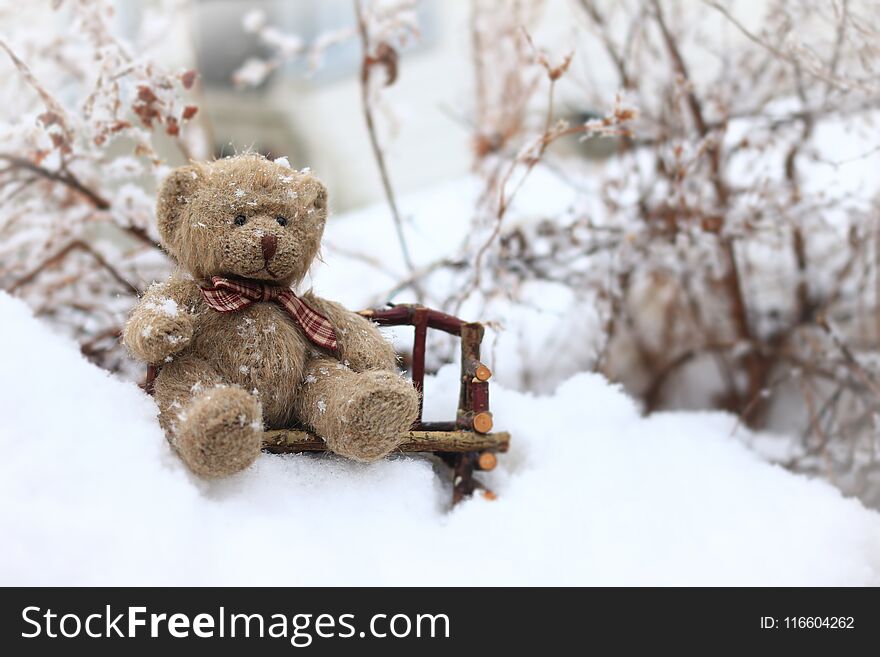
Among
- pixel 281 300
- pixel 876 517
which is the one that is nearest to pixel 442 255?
pixel 281 300

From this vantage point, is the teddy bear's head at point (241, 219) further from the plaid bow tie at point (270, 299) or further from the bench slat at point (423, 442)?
the bench slat at point (423, 442)

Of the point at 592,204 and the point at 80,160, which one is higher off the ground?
the point at 592,204

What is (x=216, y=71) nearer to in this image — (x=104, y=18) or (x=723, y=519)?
(x=104, y=18)

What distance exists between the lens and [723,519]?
83 cm

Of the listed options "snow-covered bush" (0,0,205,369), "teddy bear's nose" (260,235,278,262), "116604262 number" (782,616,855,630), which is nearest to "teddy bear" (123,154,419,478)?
"teddy bear's nose" (260,235,278,262)

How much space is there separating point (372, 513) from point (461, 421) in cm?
15

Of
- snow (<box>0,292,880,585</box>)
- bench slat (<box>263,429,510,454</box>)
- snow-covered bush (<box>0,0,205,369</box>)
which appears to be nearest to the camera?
snow (<box>0,292,880,585</box>)

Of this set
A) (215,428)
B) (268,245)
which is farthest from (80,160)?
(215,428)

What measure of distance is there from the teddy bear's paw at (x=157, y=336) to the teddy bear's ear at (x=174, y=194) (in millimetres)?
96

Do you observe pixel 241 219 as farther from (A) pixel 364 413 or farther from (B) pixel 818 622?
(B) pixel 818 622

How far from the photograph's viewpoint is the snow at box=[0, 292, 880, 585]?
1.95 ft

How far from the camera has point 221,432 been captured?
61cm

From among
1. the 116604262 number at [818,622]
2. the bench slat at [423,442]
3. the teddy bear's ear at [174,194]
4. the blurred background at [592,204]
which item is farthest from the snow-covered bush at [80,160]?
the 116604262 number at [818,622]

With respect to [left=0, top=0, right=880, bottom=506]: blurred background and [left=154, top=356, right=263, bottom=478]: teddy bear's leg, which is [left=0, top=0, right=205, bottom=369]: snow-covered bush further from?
[left=154, top=356, right=263, bottom=478]: teddy bear's leg
